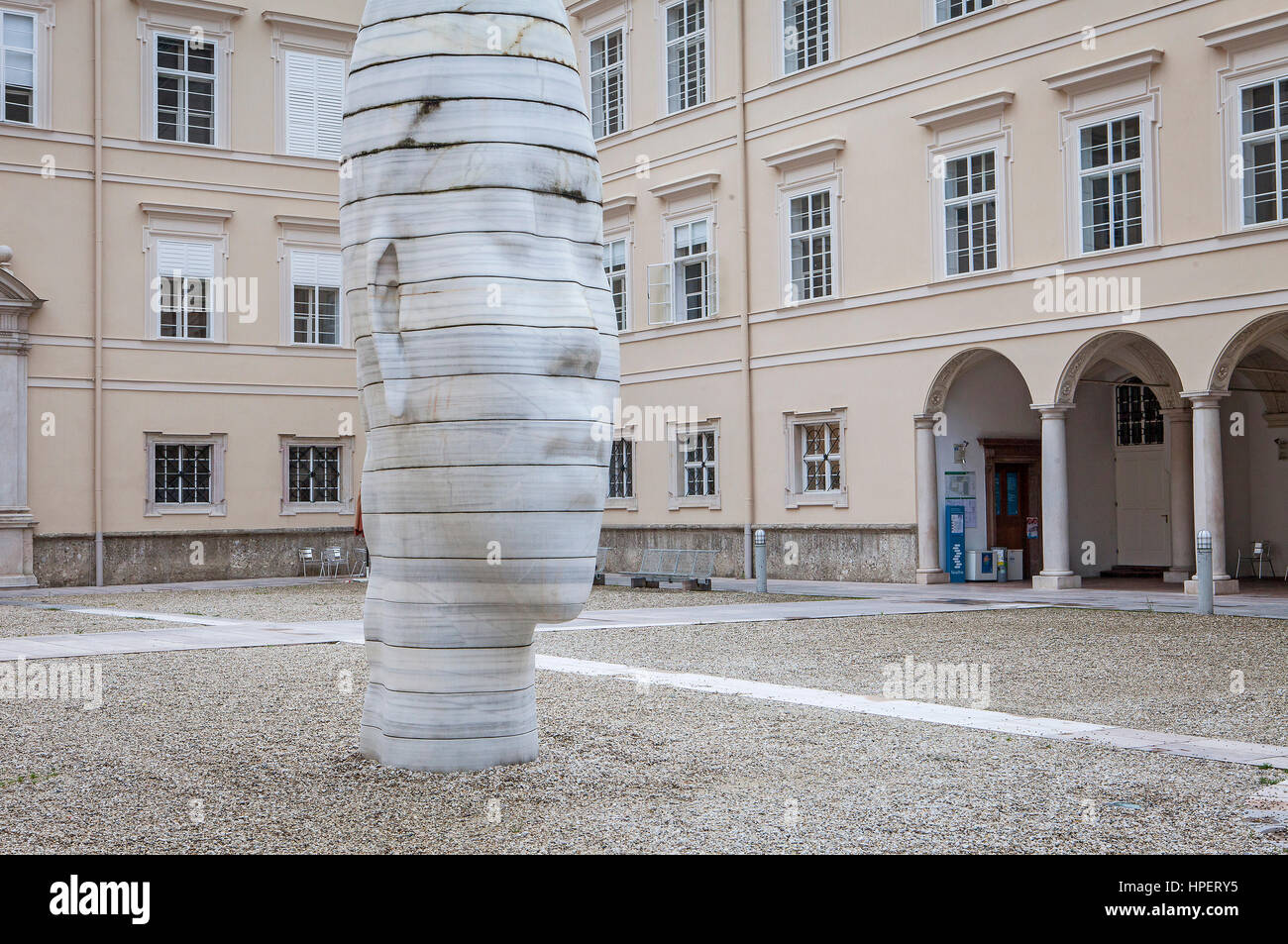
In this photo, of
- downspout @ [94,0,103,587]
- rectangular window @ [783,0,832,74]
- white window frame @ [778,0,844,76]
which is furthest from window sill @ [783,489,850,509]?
downspout @ [94,0,103,587]

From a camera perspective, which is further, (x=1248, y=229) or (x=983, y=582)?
(x=983, y=582)

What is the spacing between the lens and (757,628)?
15.7m

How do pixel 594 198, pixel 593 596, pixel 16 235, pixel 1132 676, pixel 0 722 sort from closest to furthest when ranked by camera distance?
pixel 594 198
pixel 0 722
pixel 1132 676
pixel 593 596
pixel 16 235

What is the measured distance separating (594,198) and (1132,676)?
248 inches

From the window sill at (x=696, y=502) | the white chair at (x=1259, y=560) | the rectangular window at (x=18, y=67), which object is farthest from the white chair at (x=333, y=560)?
the white chair at (x=1259, y=560)

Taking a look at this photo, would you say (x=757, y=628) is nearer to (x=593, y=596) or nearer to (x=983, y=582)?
(x=593, y=596)

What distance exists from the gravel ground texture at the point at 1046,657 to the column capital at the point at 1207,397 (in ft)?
11.9

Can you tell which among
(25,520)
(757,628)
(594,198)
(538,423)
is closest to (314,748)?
(538,423)

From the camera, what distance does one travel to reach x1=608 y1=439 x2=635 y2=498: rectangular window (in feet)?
93.9

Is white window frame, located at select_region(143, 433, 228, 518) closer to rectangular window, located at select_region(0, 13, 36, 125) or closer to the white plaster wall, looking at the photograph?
rectangular window, located at select_region(0, 13, 36, 125)

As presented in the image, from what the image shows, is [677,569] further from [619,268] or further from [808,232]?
[619,268]

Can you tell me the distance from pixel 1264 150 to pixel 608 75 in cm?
1425

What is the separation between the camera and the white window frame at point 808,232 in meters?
24.3

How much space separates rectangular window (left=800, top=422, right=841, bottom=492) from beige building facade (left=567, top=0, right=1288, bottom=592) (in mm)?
56
